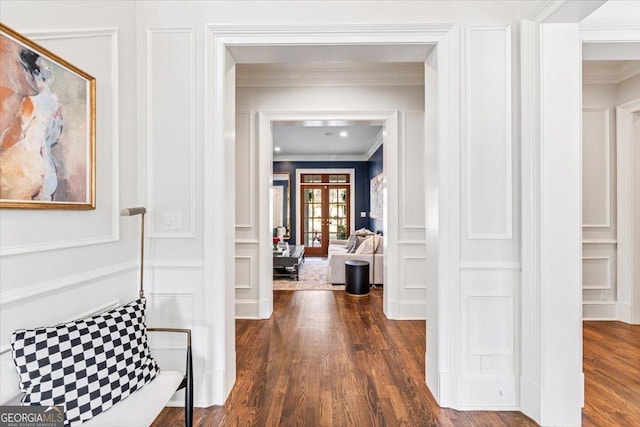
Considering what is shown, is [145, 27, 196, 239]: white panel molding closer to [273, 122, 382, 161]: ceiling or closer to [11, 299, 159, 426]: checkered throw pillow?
[11, 299, 159, 426]: checkered throw pillow

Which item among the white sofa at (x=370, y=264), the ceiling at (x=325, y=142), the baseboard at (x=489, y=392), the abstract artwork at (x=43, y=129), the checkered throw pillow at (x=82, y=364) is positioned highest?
the ceiling at (x=325, y=142)

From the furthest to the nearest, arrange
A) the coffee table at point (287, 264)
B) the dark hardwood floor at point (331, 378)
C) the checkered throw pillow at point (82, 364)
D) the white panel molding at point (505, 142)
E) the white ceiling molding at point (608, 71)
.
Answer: the coffee table at point (287, 264) → the white ceiling molding at point (608, 71) → the white panel molding at point (505, 142) → the dark hardwood floor at point (331, 378) → the checkered throw pillow at point (82, 364)

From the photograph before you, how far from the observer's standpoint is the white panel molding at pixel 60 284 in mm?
1182

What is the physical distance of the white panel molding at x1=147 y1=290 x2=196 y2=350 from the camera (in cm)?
195

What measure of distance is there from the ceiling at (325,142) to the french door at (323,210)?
631 millimetres

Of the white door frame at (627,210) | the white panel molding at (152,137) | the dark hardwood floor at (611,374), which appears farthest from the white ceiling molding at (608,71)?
the white panel molding at (152,137)

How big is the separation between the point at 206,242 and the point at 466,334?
1.76m

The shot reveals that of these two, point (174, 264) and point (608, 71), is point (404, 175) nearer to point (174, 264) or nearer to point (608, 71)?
point (608, 71)

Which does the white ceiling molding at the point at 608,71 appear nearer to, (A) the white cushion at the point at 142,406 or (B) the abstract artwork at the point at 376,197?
(B) the abstract artwork at the point at 376,197

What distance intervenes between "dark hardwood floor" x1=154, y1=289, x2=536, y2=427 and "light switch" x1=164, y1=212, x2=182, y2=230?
114 centimetres

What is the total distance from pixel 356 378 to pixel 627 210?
3494 millimetres

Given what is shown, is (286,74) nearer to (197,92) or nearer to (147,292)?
(197,92)

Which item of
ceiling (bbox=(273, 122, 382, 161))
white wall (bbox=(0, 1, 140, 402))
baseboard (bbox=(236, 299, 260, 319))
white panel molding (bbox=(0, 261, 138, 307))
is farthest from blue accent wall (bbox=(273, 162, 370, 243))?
white panel molding (bbox=(0, 261, 138, 307))

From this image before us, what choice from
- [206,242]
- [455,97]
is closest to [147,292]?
[206,242]
